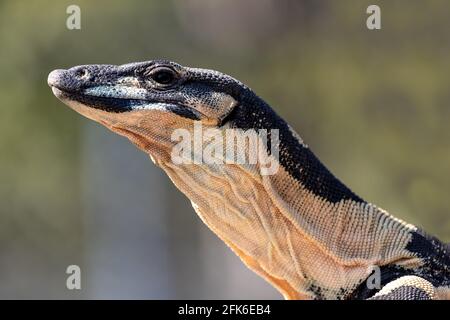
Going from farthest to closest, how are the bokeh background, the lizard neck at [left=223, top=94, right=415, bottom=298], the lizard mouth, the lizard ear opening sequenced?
the bokeh background, the lizard neck at [left=223, top=94, right=415, bottom=298], the lizard ear opening, the lizard mouth

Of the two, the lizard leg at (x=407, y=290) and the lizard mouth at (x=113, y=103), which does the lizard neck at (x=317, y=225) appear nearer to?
the lizard leg at (x=407, y=290)

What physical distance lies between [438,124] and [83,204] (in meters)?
7.48

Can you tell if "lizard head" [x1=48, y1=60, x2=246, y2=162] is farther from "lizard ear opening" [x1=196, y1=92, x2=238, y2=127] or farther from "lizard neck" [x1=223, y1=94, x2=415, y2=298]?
"lizard neck" [x1=223, y1=94, x2=415, y2=298]

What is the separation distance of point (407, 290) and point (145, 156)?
14.3 metres

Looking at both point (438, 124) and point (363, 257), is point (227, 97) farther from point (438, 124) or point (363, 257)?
point (438, 124)

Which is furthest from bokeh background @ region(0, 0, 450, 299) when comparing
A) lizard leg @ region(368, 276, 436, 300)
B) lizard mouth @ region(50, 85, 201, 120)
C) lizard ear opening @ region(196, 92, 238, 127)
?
lizard mouth @ region(50, 85, 201, 120)

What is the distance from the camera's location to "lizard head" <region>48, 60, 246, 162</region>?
6.30m

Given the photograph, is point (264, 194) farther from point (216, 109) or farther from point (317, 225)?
point (216, 109)

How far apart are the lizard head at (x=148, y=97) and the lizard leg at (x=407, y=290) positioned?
132 centimetres

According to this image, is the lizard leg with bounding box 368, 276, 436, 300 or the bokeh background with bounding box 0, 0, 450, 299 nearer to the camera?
the lizard leg with bounding box 368, 276, 436, 300

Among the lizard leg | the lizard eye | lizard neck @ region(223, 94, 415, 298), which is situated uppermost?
the lizard eye

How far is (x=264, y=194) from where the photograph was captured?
21.4ft

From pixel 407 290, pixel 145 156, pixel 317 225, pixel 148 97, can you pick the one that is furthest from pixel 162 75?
pixel 145 156

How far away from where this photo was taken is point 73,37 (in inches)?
826
